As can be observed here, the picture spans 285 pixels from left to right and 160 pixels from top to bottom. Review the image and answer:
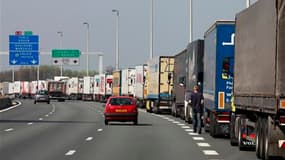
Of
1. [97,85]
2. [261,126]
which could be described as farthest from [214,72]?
[97,85]

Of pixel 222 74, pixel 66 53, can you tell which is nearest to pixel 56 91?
pixel 66 53

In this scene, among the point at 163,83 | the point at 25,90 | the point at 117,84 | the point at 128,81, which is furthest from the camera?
the point at 25,90

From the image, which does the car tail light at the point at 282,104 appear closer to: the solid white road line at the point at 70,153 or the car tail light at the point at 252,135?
the car tail light at the point at 252,135

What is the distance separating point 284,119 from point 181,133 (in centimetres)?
1399

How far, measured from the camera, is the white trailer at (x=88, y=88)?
359 ft

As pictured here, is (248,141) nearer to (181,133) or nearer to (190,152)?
(190,152)

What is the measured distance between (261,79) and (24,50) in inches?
2369

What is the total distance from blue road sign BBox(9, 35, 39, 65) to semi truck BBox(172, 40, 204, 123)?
29.6 meters

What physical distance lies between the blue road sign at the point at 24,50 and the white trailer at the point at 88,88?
31013 millimetres

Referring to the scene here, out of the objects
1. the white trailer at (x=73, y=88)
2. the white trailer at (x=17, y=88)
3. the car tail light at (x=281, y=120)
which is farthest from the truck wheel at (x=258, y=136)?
the white trailer at (x=17, y=88)

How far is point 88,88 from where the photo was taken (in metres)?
113

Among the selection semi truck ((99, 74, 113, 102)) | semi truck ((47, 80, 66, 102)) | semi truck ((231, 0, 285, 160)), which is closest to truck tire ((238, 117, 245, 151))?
semi truck ((231, 0, 285, 160))

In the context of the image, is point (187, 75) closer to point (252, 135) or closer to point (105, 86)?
point (252, 135)

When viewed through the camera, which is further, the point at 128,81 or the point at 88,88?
the point at 88,88
